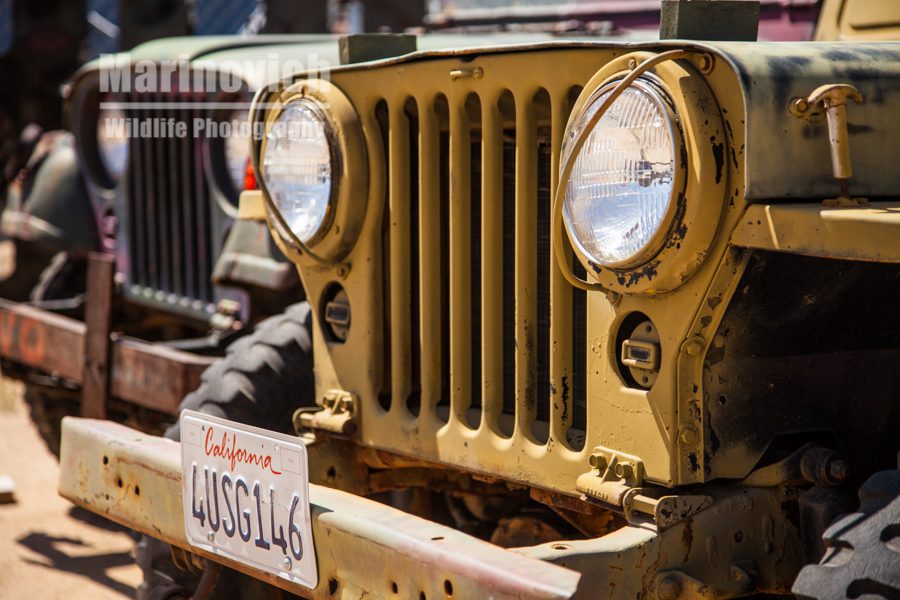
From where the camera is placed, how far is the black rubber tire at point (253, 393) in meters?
3.48

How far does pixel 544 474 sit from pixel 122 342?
99.8 inches

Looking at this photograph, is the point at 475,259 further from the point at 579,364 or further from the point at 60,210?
the point at 60,210

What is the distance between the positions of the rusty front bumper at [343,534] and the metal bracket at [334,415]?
0.32m

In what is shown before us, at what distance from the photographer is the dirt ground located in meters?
4.76

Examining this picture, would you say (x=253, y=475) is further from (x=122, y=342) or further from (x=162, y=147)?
(x=162, y=147)

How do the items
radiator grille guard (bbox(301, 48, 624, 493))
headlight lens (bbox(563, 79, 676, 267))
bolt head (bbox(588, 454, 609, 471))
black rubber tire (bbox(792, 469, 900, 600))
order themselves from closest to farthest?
black rubber tire (bbox(792, 469, 900, 600)), headlight lens (bbox(563, 79, 676, 267)), bolt head (bbox(588, 454, 609, 471)), radiator grille guard (bbox(301, 48, 624, 493))

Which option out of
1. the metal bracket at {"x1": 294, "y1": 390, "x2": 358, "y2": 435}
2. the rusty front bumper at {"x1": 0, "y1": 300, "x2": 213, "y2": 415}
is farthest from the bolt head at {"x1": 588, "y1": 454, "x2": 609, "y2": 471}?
the rusty front bumper at {"x1": 0, "y1": 300, "x2": 213, "y2": 415}

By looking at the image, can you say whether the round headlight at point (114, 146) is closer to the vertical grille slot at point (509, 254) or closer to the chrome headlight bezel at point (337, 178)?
the chrome headlight bezel at point (337, 178)

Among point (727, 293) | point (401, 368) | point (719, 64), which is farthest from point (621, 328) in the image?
point (401, 368)

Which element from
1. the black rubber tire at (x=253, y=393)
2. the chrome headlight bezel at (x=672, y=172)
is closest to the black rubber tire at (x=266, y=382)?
the black rubber tire at (x=253, y=393)

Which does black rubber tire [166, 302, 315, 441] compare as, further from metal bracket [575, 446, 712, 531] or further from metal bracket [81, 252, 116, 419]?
metal bracket [81, 252, 116, 419]

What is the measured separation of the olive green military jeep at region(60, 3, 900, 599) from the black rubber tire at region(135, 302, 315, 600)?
237 mm

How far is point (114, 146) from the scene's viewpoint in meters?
6.28

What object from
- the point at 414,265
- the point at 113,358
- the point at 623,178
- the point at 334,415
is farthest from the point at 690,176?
the point at 113,358
